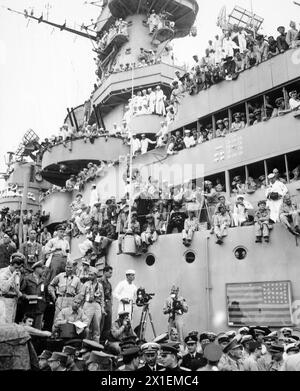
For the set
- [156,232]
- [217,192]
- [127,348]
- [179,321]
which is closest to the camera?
[127,348]

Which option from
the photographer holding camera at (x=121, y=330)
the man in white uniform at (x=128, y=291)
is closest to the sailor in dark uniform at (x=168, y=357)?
the photographer holding camera at (x=121, y=330)

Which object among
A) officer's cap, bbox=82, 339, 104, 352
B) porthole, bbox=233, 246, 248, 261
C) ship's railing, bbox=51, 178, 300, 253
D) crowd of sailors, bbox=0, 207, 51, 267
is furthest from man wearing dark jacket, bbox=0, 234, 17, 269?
porthole, bbox=233, 246, 248, 261

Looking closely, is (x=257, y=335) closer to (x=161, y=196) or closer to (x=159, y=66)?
(x=161, y=196)

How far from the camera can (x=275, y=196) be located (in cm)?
1048

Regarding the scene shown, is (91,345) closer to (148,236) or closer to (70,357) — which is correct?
(70,357)

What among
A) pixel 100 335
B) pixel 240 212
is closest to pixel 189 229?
pixel 240 212

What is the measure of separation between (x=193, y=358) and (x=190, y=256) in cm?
557

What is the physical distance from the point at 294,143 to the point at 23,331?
34.6 feet

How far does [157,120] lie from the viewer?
21062 millimetres

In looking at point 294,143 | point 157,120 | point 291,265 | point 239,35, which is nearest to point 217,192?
point 294,143

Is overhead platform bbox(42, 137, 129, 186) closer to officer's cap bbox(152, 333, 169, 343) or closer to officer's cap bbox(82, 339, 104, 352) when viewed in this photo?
officer's cap bbox(152, 333, 169, 343)

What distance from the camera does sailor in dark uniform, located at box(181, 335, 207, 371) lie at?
5086mm

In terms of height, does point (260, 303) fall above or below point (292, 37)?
below

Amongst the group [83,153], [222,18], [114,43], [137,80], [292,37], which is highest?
[114,43]
